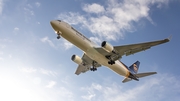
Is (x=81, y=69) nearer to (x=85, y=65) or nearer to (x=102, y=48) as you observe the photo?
(x=85, y=65)

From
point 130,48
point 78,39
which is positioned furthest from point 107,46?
point 78,39

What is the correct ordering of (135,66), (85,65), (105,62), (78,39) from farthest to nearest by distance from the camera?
(135,66) → (85,65) → (105,62) → (78,39)

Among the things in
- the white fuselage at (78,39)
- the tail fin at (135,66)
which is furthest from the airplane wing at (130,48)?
the tail fin at (135,66)

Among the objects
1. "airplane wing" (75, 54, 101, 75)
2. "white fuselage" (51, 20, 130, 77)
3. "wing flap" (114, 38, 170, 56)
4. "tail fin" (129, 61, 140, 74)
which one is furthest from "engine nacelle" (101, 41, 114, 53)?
"tail fin" (129, 61, 140, 74)

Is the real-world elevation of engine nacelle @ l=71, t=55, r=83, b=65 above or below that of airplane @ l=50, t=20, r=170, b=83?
above

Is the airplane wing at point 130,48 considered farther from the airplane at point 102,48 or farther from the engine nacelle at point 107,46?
the engine nacelle at point 107,46

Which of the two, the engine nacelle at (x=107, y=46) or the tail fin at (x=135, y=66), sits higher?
the tail fin at (x=135, y=66)

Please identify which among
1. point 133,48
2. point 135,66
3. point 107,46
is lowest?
point 107,46

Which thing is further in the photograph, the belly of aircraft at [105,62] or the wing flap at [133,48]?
the belly of aircraft at [105,62]

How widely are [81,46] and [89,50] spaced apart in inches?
57.8

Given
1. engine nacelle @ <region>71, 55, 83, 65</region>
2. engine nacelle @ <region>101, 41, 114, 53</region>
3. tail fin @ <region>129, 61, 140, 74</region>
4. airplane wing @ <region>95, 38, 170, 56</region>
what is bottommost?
engine nacelle @ <region>101, 41, 114, 53</region>

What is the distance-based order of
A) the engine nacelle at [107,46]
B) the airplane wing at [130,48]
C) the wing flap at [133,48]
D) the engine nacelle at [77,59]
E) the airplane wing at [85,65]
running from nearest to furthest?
the wing flap at [133,48]
the engine nacelle at [107,46]
the airplane wing at [130,48]
the engine nacelle at [77,59]
the airplane wing at [85,65]

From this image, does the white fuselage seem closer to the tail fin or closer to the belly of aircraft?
the belly of aircraft

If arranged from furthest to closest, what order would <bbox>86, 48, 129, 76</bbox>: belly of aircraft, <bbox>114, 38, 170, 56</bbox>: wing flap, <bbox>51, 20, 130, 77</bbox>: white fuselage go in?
<bbox>86, 48, 129, 76</bbox>: belly of aircraft, <bbox>114, 38, 170, 56</bbox>: wing flap, <bbox>51, 20, 130, 77</bbox>: white fuselage
